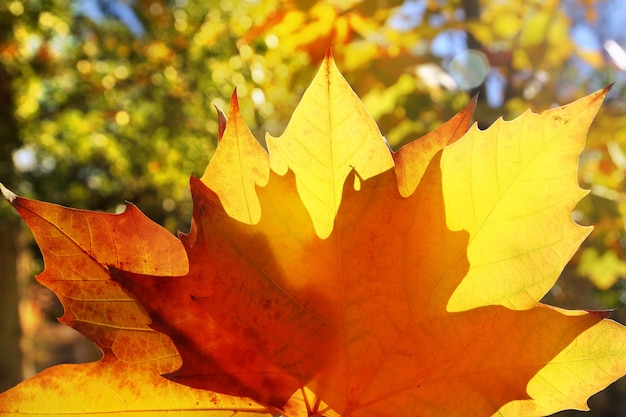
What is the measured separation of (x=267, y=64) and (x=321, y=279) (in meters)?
2.25

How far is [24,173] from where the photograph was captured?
4742 mm

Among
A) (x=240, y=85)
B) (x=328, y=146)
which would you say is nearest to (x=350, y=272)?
(x=328, y=146)

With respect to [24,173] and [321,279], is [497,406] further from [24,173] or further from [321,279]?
[24,173]

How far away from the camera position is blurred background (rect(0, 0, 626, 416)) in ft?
4.66

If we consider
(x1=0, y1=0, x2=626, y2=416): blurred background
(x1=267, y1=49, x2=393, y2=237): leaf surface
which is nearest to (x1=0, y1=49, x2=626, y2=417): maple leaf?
(x1=267, y1=49, x2=393, y2=237): leaf surface

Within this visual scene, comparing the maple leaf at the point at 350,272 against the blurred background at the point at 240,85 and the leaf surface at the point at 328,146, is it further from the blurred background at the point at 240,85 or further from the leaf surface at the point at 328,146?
the blurred background at the point at 240,85

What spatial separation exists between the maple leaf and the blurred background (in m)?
0.98

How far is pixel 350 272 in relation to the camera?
0.32 m

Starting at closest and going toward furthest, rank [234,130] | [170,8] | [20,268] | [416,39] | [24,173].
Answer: [234,130], [416,39], [170,8], [24,173], [20,268]

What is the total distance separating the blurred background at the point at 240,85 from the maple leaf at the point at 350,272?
0.98 meters

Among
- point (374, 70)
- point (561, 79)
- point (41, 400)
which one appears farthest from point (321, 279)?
point (561, 79)

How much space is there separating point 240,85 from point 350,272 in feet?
7.55

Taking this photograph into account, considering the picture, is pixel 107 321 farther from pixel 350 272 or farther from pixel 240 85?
pixel 240 85

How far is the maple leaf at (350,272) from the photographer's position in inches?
12.4
